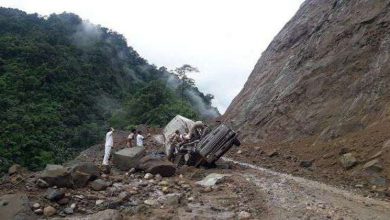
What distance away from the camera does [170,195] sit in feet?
35.2

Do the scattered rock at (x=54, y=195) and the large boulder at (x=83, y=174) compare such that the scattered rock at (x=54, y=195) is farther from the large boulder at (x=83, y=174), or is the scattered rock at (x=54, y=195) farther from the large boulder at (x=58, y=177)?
the large boulder at (x=83, y=174)

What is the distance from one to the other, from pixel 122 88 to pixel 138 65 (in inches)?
631

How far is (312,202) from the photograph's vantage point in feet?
33.9

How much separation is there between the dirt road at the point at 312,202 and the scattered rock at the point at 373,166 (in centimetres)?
139

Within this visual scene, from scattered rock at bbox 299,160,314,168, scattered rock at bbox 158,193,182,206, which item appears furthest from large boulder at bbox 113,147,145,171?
scattered rock at bbox 299,160,314,168

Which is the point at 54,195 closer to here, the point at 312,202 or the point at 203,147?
the point at 312,202

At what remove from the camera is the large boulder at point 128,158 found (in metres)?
13.8

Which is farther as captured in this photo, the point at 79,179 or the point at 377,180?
the point at 377,180

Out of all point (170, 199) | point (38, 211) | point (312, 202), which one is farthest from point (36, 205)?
point (312, 202)

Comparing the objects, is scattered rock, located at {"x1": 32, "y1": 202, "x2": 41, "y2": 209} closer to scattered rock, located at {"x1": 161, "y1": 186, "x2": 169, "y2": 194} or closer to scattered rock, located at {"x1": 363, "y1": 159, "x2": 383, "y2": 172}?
scattered rock, located at {"x1": 161, "y1": 186, "x2": 169, "y2": 194}

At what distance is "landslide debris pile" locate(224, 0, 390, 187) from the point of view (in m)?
14.7

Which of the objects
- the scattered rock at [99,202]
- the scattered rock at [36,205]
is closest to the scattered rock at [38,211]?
the scattered rock at [36,205]

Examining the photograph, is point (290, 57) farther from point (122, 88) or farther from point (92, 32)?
point (92, 32)

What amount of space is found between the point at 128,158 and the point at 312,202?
5876 mm
